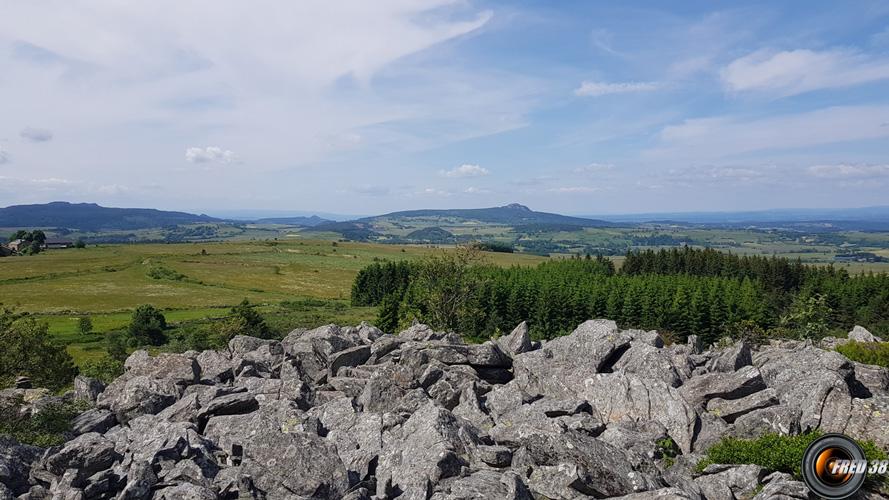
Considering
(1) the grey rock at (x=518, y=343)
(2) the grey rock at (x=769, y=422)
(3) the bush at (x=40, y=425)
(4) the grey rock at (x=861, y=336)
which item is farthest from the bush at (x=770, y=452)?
(4) the grey rock at (x=861, y=336)

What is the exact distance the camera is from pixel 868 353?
3459cm

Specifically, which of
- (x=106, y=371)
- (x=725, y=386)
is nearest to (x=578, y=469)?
(x=725, y=386)

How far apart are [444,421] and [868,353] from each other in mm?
30475

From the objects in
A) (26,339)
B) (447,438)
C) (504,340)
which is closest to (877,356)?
(504,340)

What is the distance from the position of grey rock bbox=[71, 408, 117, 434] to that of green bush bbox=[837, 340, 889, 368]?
42.3 meters

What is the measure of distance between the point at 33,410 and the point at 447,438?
19760 mm

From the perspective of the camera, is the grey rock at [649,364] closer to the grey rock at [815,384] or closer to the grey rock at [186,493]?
the grey rock at [815,384]

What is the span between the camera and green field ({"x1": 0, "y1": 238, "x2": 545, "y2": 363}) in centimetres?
10362

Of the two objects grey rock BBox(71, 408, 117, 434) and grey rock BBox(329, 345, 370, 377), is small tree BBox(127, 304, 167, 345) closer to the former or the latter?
grey rock BBox(71, 408, 117, 434)

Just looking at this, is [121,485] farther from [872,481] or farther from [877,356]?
[877,356]

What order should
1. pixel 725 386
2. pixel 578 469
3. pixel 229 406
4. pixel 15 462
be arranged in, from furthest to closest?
1. pixel 229 406
2. pixel 725 386
3. pixel 15 462
4. pixel 578 469

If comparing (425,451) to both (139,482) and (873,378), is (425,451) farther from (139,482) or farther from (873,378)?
(873,378)

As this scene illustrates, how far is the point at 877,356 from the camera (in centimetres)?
3412

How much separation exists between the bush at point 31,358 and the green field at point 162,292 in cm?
3076
